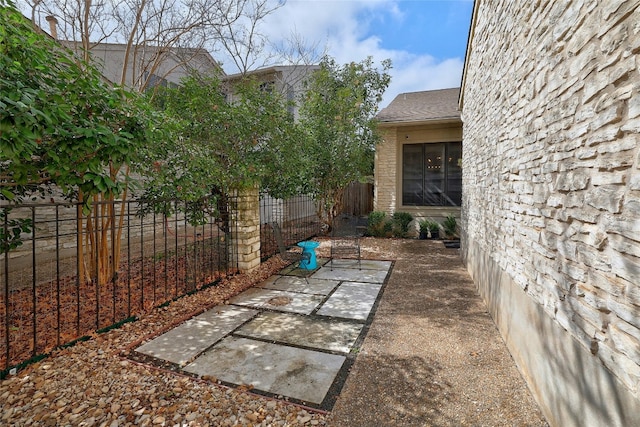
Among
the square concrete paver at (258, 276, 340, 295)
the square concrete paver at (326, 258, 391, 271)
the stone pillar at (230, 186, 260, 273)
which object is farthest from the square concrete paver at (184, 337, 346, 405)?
the square concrete paver at (326, 258, 391, 271)

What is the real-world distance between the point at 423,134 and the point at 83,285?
32.9ft

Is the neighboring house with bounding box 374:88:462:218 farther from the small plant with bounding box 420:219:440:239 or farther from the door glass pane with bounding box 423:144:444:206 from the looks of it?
the small plant with bounding box 420:219:440:239

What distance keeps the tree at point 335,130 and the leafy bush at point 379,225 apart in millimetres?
1453

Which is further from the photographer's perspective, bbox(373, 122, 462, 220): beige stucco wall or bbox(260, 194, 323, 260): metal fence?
bbox(373, 122, 462, 220): beige stucco wall

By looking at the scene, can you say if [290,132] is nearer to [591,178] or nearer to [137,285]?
[137,285]

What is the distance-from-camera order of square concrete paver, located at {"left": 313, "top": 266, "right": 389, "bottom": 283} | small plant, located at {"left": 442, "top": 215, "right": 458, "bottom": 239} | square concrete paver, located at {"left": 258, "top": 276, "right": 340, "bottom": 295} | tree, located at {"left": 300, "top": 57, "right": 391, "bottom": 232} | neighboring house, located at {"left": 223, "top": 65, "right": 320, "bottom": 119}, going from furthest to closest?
neighboring house, located at {"left": 223, "top": 65, "right": 320, "bottom": 119}, small plant, located at {"left": 442, "top": 215, "right": 458, "bottom": 239}, tree, located at {"left": 300, "top": 57, "right": 391, "bottom": 232}, square concrete paver, located at {"left": 313, "top": 266, "right": 389, "bottom": 283}, square concrete paver, located at {"left": 258, "top": 276, "right": 340, "bottom": 295}

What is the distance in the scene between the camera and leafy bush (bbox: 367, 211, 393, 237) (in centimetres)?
1039

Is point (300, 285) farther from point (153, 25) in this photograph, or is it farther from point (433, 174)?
point (433, 174)

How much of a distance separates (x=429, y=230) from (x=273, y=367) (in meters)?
8.27

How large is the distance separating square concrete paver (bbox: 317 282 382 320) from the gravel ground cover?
49 cm

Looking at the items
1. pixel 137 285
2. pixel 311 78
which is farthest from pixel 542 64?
pixel 311 78

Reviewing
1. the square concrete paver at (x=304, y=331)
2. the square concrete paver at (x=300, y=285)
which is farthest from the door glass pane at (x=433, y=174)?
the square concrete paver at (x=304, y=331)

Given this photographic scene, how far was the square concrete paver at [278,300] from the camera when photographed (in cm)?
434

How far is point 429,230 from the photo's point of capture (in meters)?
9.95
